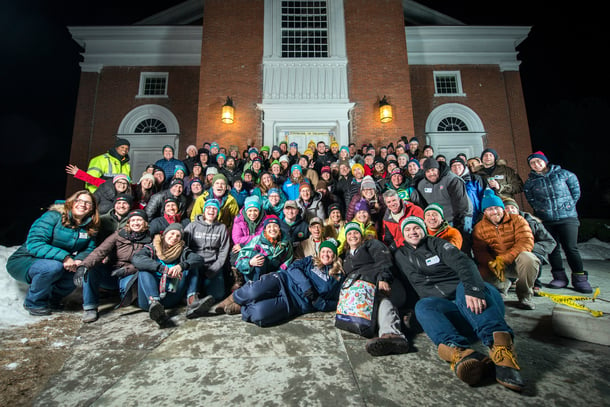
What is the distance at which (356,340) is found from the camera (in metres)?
2.35

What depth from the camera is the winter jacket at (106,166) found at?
4867 millimetres

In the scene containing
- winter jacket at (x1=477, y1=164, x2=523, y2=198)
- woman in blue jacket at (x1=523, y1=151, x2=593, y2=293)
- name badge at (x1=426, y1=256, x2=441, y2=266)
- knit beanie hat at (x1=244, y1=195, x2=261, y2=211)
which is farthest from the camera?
winter jacket at (x1=477, y1=164, x2=523, y2=198)

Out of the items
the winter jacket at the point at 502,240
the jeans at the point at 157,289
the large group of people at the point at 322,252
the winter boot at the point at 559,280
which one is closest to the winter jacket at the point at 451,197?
the large group of people at the point at 322,252

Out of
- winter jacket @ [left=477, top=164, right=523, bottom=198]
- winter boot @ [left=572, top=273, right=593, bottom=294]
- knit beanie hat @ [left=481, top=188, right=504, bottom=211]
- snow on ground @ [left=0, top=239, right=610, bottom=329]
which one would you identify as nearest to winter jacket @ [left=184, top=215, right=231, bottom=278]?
snow on ground @ [left=0, top=239, right=610, bottom=329]

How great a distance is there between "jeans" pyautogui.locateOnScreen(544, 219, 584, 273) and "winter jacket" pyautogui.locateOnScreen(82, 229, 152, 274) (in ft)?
20.2

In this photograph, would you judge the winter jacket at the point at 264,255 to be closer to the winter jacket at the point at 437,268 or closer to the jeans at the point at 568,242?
the winter jacket at the point at 437,268

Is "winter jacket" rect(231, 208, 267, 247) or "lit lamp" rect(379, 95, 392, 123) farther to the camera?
"lit lamp" rect(379, 95, 392, 123)

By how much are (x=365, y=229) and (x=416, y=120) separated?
945 cm

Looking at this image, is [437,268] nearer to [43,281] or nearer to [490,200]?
[490,200]

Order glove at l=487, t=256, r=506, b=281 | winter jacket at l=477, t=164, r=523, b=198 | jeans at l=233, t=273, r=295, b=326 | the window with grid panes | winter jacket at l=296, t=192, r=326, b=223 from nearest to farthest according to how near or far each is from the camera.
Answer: jeans at l=233, t=273, r=295, b=326 → glove at l=487, t=256, r=506, b=281 → winter jacket at l=296, t=192, r=326, b=223 → winter jacket at l=477, t=164, r=523, b=198 → the window with grid panes

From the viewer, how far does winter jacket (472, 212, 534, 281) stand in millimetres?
3359

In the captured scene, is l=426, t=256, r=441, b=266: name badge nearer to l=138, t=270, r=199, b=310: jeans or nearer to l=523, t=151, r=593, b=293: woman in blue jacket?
l=138, t=270, r=199, b=310: jeans

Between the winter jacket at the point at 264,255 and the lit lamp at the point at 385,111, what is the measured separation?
6.68 meters

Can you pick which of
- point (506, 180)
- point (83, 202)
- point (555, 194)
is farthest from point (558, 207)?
point (83, 202)
